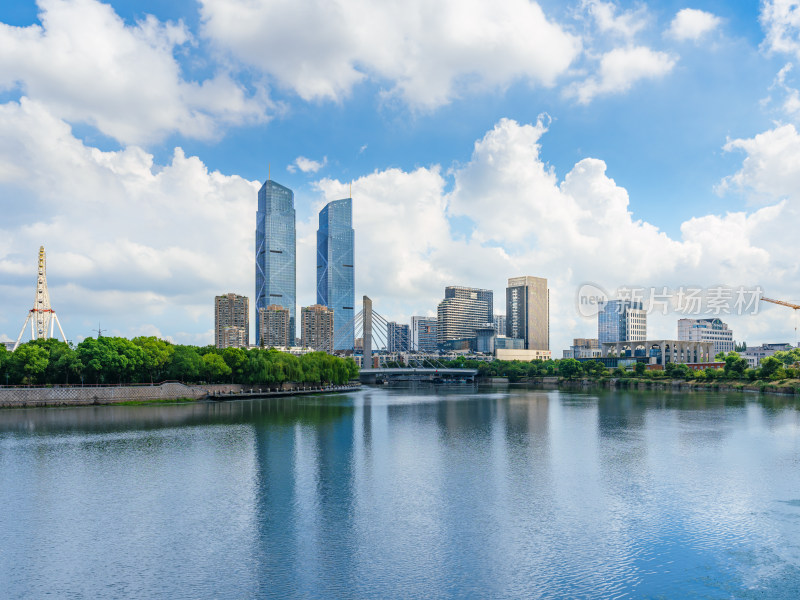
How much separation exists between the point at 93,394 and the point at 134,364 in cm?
477

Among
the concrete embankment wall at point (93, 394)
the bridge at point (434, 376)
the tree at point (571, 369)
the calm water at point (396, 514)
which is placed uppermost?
the concrete embankment wall at point (93, 394)

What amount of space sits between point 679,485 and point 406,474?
11406 millimetres

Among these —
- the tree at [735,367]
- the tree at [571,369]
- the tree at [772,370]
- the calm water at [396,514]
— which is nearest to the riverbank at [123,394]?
the calm water at [396,514]

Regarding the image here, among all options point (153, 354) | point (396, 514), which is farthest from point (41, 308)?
point (396, 514)

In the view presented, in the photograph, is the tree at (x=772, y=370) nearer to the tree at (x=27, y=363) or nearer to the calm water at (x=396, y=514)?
the calm water at (x=396, y=514)

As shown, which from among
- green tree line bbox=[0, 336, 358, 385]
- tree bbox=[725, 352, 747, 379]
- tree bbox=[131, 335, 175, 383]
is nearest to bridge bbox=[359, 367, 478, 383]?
tree bbox=[725, 352, 747, 379]

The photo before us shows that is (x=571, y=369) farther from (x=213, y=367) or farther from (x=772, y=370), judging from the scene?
(x=213, y=367)

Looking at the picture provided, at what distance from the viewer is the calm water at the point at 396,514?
15516mm

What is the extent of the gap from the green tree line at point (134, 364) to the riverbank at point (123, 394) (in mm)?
1676

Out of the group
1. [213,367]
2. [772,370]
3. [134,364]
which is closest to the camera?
[134,364]

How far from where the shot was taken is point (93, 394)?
56.7m

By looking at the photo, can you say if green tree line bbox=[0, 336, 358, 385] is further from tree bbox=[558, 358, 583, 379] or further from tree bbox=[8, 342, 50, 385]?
tree bbox=[558, 358, 583, 379]

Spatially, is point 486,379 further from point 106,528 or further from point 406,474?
point 106,528

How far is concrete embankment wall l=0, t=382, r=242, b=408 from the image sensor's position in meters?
52.8
